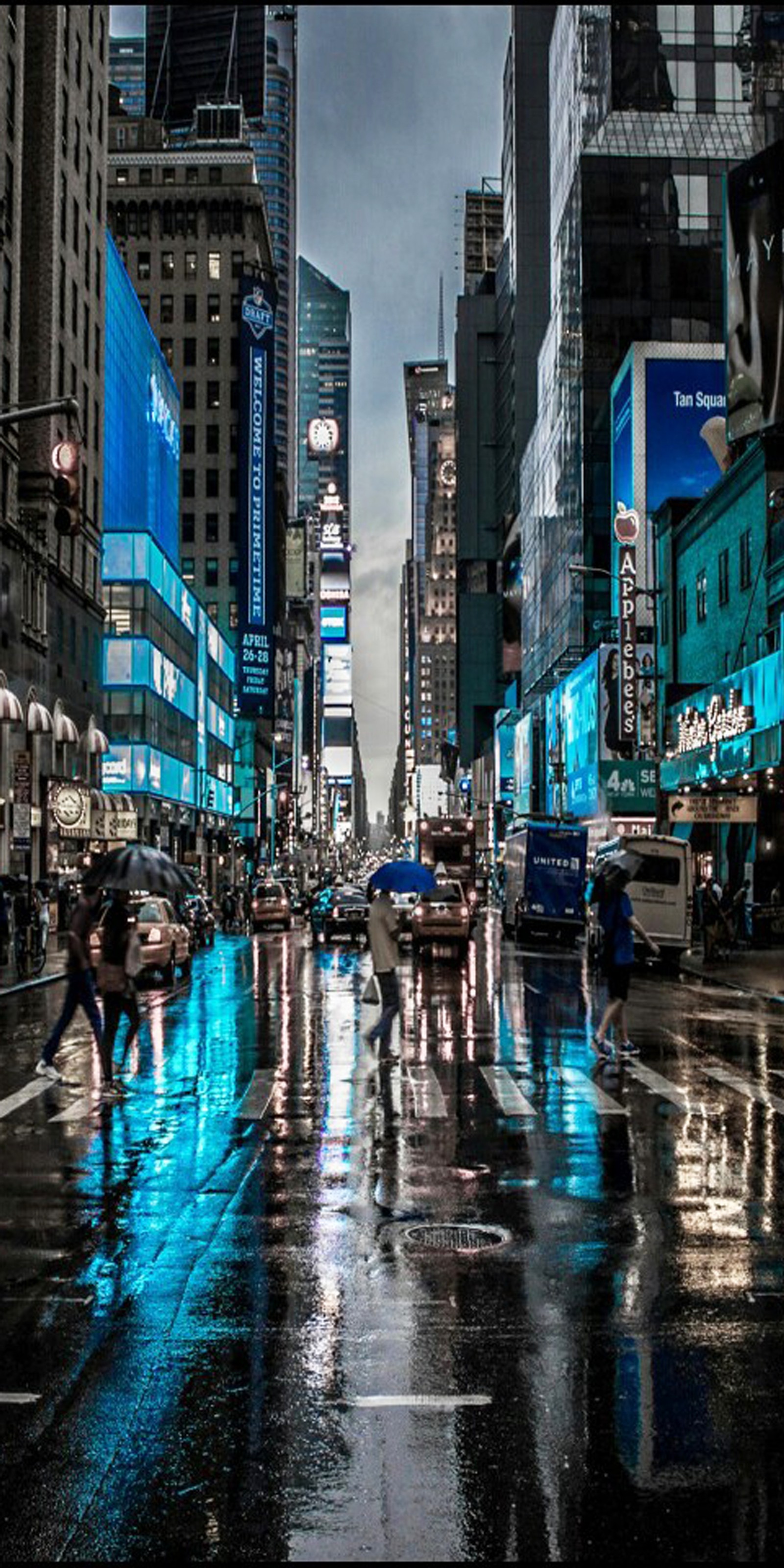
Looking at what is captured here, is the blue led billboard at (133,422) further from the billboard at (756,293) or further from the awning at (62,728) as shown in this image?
the billboard at (756,293)

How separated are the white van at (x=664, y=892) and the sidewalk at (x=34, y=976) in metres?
13.3

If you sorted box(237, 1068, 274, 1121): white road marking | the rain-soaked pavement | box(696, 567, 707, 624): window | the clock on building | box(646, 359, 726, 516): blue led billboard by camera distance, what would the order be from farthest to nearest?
1. box(646, 359, 726, 516): blue led billboard
2. box(696, 567, 707, 624): window
3. the clock on building
4. box(237, 1068, 274, 1121): white road marking
5. the rain-soaked pavement

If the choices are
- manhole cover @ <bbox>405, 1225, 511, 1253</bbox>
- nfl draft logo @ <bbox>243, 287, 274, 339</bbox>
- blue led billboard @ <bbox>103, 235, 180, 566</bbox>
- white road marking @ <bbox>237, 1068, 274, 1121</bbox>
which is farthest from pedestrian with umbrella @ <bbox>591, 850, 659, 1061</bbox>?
nfl draft logo @ <bbox>243, 287, 274, 339</bbox>

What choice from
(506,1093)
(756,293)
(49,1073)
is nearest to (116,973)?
(49,1073)

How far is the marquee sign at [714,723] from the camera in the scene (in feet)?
127

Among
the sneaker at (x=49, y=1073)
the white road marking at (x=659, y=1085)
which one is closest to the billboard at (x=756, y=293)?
the white road marking at (x=659, y=1085)

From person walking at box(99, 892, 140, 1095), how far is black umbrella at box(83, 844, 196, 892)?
220 mm

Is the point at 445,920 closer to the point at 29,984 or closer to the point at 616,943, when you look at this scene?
the point at 29,984

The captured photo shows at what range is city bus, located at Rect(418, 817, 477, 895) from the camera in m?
67.0

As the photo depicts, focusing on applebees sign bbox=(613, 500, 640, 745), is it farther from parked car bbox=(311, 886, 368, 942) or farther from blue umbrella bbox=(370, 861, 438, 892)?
blue umbrella bbox=(370, 861, 438, 892)

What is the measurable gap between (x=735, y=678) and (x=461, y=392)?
14521 cm

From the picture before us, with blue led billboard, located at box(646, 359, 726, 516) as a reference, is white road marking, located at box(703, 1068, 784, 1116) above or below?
below

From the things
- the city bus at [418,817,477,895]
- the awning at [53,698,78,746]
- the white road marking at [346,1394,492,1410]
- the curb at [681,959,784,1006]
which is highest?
the awning at [53,698,78,746]

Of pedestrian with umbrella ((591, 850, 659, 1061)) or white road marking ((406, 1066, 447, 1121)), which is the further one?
pedestrian with umbrella ((591, 850, 659, 1061))
